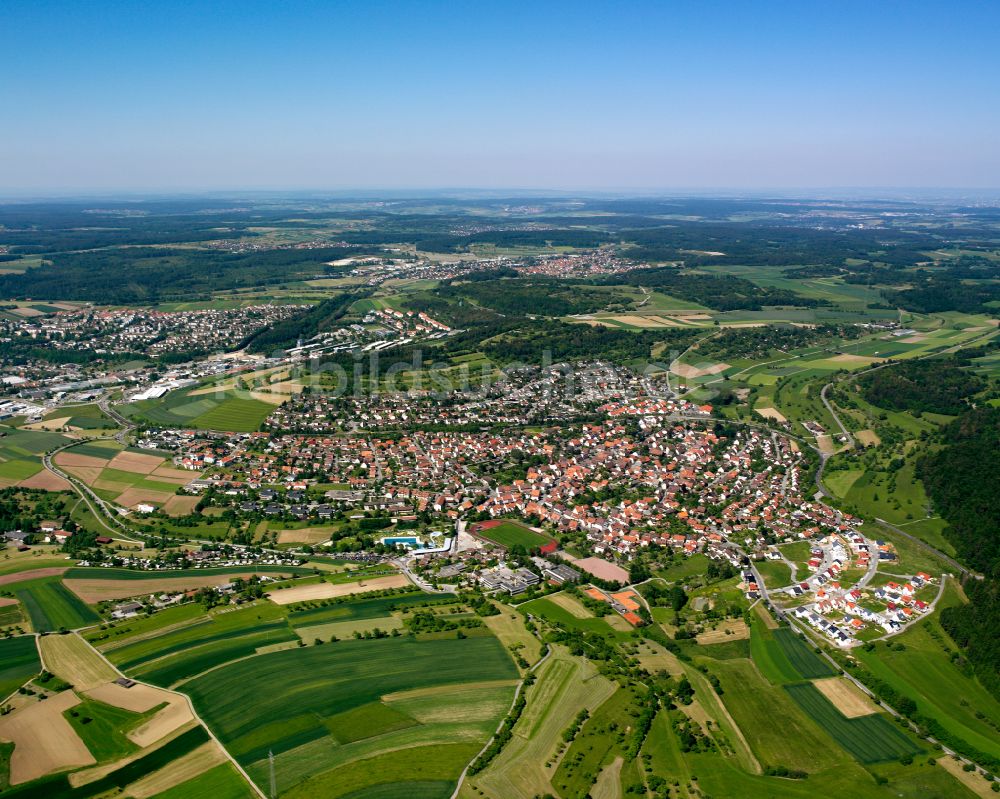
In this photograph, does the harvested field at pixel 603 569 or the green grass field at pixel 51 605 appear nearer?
the green grass field at pixel 51 605

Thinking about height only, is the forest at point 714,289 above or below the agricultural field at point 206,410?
above

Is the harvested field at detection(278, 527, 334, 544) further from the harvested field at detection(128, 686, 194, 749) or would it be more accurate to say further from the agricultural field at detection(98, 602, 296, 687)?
the harvested field at detection(128, 686, 194, 749)

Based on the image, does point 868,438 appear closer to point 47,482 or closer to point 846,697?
point 846,697

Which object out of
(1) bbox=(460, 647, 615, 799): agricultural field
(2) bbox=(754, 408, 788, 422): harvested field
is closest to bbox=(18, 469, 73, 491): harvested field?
(1) bbox=(460, 647, 615, 799): agricultural field

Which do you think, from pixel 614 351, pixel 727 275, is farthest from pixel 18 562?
pixel 727 275

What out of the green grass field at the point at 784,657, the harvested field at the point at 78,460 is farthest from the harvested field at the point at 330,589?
the harvested field at the point at 78,460

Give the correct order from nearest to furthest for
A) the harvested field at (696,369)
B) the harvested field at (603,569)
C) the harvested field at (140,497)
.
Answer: the harvested field at (603,569)
the harvested field at (140,497)
the harvested field at (696,369)

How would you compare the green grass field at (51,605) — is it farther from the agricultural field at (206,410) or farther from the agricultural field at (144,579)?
the agricultural field at (206,410)

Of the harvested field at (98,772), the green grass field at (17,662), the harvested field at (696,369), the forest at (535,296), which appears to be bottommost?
the green grass field at (17,662)
